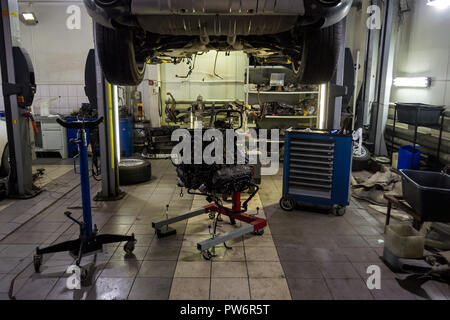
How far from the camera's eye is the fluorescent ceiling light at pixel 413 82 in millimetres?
5480

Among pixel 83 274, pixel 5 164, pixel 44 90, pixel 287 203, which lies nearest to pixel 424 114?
pixel 287 203

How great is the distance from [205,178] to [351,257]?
1.45 meters

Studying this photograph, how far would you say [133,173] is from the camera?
5.16 meters

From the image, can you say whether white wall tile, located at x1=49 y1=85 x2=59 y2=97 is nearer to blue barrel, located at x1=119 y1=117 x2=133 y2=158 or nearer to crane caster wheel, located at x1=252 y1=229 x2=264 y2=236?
blue barrel, located at x1=119 y1=117 x2=133 y2=158

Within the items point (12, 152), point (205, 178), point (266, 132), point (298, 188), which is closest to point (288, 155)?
point (298, 188)

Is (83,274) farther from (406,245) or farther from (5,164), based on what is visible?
(5,164)

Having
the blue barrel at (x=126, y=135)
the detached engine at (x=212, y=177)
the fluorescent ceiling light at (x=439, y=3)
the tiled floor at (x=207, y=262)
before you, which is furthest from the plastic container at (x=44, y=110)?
the fluorescent ceiling light at (x=439, y=3)

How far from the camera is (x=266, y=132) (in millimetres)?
7047

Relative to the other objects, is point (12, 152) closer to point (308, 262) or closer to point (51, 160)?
point (51, 160)

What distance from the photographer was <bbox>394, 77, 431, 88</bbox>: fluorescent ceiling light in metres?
5.48

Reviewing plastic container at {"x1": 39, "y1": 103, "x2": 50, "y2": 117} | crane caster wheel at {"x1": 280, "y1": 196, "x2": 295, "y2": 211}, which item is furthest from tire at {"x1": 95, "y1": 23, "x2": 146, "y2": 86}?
plastic container at {"x1": 39, "y1": 103, "x2": 50, "y2": 117}

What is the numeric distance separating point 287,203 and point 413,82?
11.4 feet

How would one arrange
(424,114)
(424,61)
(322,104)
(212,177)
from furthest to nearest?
(424,61) < (424,114) < (322,104) < (212,177)

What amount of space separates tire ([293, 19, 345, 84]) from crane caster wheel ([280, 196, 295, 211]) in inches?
64.2
